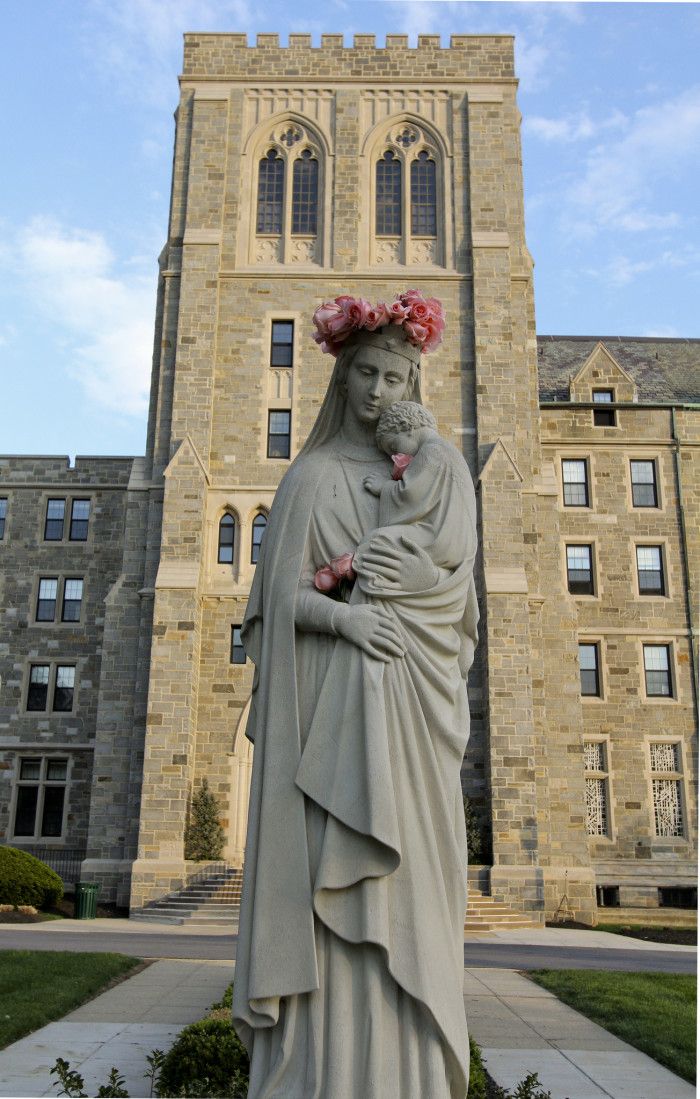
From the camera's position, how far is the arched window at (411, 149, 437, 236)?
25875 millimetres

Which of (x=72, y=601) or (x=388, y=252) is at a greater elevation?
(x=388, y=252)

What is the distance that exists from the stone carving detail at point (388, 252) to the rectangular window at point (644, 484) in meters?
9.23

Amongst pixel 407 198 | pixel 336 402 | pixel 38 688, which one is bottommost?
pixel 336 402

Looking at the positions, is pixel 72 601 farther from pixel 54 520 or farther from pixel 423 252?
pixel 423 252

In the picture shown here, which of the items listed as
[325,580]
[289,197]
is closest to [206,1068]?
[325,580]

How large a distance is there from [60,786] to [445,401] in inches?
565

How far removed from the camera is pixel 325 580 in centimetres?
339

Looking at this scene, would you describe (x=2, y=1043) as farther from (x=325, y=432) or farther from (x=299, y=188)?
(x=299, y=188)

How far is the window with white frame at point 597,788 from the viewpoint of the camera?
83.4 feet

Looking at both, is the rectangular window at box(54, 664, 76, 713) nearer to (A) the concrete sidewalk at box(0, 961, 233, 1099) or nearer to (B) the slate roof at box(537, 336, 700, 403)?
(B) the slate roof at box(537, 336, 700, 403)

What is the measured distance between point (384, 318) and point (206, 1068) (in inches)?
174

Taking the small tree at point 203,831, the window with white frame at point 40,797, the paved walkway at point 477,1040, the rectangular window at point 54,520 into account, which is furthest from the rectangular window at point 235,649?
the paved walkway at point 477,1040

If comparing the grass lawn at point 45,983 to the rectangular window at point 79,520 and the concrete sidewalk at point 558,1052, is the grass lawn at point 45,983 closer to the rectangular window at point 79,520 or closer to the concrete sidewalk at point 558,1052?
the concrete sidewalk at point 558,1052

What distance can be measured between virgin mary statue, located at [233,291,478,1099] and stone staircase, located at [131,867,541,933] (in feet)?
53.1
